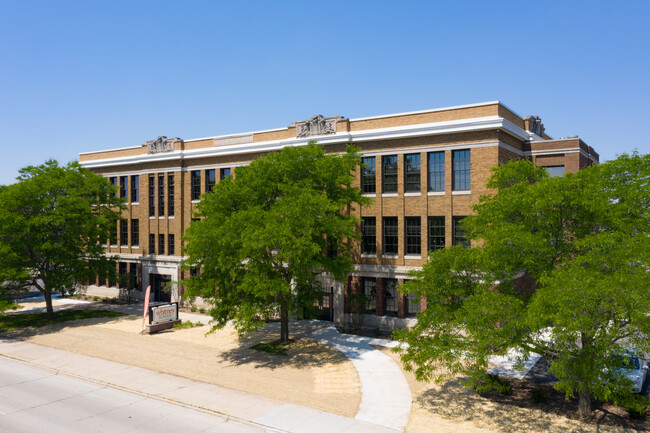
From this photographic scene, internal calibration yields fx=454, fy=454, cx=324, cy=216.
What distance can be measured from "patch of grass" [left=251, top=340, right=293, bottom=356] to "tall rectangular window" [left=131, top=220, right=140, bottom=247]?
2340 centimetres

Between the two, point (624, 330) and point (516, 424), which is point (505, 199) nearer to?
point (624, 330)

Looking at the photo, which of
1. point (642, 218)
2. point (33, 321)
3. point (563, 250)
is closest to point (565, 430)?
point (563, 250)

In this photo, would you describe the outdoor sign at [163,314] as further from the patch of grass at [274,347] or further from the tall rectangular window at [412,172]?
the tall rectangular window at [412,172]

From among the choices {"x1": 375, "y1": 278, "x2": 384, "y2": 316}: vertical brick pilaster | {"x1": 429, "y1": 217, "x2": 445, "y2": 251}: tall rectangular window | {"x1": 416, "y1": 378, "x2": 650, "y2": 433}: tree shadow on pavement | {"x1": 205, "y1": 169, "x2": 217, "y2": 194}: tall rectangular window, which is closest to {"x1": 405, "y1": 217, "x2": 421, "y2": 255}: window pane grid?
{"x1": 429, "y1": 217, "x2": 445, "y2": 251}: tall rectangular window

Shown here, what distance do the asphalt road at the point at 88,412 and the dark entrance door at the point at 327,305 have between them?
626 inches

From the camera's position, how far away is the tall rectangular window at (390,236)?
30.0 m

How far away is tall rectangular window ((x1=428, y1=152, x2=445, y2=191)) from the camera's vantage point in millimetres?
28500

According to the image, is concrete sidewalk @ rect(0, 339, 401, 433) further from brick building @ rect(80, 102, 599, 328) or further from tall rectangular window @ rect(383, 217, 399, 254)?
tall rectangular window @ rect(383, 217, 399, 254)

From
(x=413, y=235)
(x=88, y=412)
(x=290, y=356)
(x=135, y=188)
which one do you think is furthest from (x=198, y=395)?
(x=135, y=188)

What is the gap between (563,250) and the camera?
53.1 ft

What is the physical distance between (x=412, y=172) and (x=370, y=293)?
28.4 feet

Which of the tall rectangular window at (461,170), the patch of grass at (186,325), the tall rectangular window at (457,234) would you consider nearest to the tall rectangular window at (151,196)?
the patch of grass at (186,325)

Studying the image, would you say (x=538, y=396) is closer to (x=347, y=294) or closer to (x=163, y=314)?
(x=347, y=294)

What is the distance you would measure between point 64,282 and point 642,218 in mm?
35605
